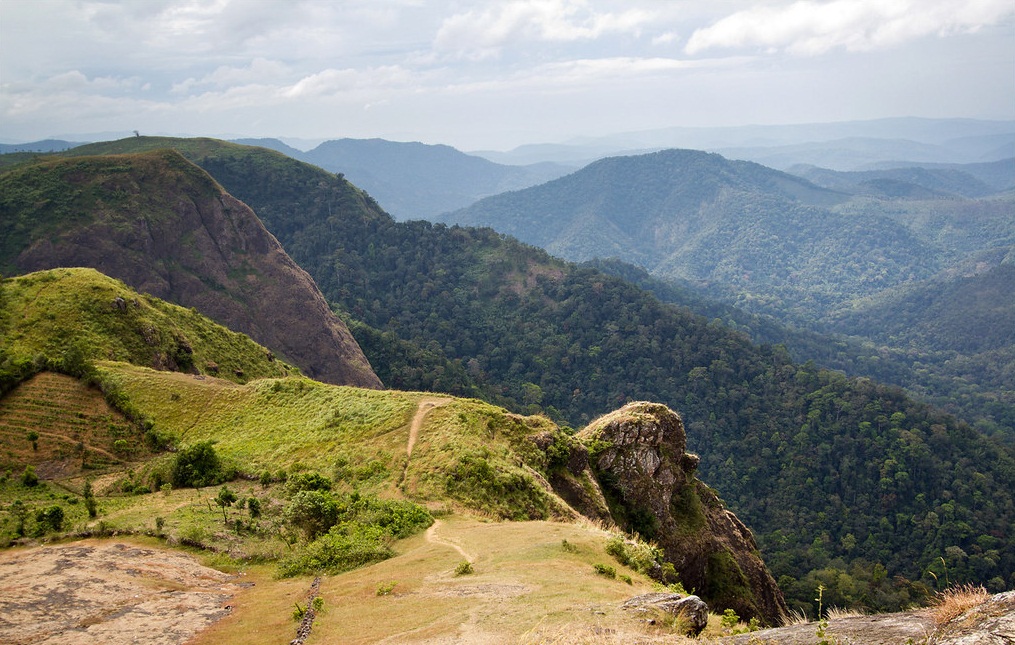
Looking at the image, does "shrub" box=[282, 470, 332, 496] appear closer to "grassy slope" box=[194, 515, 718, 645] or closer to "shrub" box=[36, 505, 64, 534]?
"grassy slope" box=[194, 515, 718, 645]

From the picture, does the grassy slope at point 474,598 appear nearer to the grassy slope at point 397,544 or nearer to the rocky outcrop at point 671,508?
the grassy slope at point 397,544

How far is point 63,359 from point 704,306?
165 metres

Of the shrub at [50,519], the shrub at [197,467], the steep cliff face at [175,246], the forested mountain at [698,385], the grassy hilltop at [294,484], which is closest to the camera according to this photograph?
the grassy hilltop at [294,484]

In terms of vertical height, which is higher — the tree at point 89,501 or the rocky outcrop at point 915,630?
the rocky outcrop at point 915,630

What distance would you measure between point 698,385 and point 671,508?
256ft

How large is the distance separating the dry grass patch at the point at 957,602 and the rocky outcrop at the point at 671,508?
17021mm

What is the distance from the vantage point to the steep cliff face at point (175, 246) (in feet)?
209

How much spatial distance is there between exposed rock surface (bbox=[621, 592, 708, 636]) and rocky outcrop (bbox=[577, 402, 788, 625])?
1454 centimetres

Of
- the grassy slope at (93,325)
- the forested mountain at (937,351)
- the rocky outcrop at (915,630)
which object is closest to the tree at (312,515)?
the rocky outcrop at (915,630)

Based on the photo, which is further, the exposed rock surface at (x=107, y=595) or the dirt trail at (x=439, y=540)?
the dirt trail at (x=439, y=540)

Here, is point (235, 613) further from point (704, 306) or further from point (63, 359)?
point (704, 306)

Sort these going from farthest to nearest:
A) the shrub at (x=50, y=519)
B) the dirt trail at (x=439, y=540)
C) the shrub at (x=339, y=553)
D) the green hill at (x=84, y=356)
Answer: the green hill at (x=84, y=356) < the shrub at (x=50, y=519) < the shrub at (x=339, y=553) < the dirt trail at (x=439, y=540)

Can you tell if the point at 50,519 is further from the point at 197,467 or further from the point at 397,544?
the point at 397,544

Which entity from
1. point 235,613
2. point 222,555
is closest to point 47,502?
point 222,555
